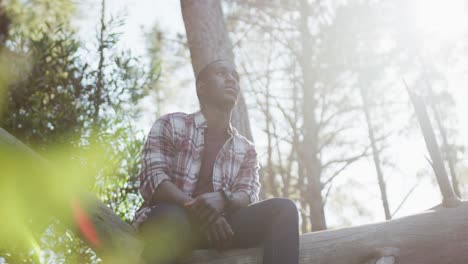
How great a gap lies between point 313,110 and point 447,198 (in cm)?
883

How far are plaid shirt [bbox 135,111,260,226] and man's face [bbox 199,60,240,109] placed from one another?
16 cm

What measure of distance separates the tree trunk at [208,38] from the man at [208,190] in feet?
4.14

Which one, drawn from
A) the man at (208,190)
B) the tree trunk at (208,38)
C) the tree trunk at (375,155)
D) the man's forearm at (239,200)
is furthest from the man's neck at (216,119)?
the tree trunk at (375,155)

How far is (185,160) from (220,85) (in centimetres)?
61

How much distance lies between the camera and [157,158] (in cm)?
245

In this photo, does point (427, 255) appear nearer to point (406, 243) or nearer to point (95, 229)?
point (406, 243)

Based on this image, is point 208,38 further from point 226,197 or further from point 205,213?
point 205,213

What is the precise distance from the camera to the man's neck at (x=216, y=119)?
2857 millimetres

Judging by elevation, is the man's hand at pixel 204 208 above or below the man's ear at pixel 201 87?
below

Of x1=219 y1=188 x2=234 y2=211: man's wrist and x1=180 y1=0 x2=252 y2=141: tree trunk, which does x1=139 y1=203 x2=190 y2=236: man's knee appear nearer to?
x1=219 y1=188 x2=234 y2=211: man's wrist

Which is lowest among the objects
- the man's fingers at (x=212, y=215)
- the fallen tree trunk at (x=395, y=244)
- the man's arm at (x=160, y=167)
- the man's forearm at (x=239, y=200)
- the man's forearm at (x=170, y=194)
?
the fallen tree trunk at (x=395, y=244)

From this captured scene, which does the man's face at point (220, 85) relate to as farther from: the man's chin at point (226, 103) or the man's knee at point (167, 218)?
the man's knee at point (167, 218)

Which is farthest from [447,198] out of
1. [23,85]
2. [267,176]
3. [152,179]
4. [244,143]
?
[267,176]

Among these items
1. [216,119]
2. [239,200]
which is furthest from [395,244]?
[216,119]
